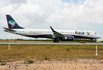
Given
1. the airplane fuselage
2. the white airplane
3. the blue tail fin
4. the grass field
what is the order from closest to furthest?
the grass field, the white airplane, the airplane fuselage, the blue tail fin

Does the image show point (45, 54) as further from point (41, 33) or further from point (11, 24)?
point (11, 24)

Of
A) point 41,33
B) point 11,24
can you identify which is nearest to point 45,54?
point 41,33

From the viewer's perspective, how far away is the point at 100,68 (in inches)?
291

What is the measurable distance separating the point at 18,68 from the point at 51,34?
86.7 feet

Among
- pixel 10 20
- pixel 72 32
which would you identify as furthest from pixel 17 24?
pixel 72 32

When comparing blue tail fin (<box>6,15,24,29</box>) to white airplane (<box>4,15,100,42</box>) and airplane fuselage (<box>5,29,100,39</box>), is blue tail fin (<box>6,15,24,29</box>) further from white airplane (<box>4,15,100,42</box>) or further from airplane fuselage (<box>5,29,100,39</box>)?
airplane fuselage (<box>5,29,100,39</box>)

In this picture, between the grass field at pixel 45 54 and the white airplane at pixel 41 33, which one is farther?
the white airplane at pixel 41 33

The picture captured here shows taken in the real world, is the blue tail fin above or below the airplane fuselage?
above

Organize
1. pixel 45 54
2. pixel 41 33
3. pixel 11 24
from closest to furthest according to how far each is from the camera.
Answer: pixel 45 54
pixel 41 33
pixel 11 24

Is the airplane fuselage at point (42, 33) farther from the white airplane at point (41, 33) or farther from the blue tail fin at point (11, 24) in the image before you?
the blue tail fin at point (11, 24)

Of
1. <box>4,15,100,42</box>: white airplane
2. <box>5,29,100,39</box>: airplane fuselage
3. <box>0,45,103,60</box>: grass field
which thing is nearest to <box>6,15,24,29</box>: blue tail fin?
<box>4,15,100,42</box>: white airplane

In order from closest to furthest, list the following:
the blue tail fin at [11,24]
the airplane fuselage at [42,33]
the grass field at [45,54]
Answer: the grass field at [45,54] < the airplane fuselage at [42,33] < the blue tail fin at [11,24]

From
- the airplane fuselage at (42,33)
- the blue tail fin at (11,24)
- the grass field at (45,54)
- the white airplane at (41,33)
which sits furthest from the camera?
the blue tail fin at (11,24)

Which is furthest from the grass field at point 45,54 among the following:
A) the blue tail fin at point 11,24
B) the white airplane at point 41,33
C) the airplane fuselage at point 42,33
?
the blue tail fin at point 11,24
